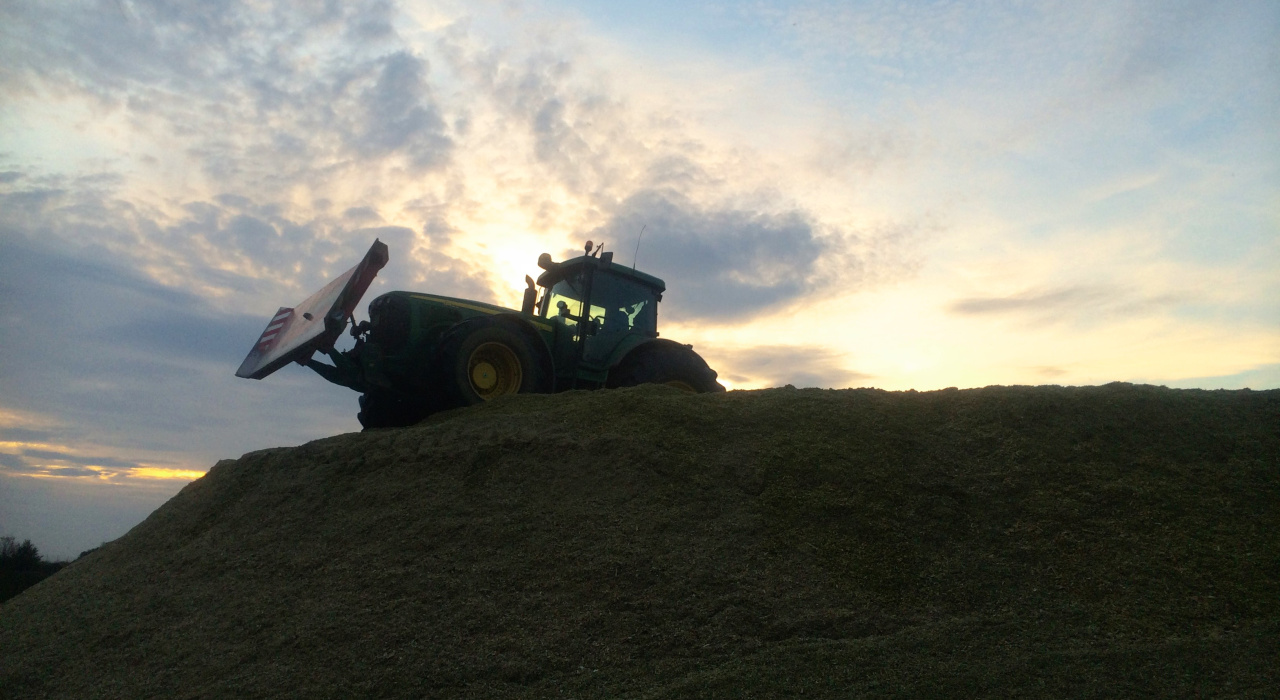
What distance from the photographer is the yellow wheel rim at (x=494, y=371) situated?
7.58 meters

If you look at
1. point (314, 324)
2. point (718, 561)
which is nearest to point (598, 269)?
point (314, 324)

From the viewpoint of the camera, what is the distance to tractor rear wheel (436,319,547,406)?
23.6ft

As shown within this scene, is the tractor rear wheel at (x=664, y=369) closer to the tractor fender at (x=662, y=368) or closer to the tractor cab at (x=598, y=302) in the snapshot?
the tractor fender at (x=662, y=368)

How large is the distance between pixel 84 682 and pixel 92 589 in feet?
4.96

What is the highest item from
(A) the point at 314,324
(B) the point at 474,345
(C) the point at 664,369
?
(A) the point at 314,324

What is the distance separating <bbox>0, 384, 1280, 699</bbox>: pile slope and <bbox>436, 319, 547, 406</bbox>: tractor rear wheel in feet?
2.44

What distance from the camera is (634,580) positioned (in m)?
4.27

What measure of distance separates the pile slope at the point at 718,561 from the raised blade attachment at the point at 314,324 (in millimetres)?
1169

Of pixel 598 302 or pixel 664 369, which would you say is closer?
pixel 664 369

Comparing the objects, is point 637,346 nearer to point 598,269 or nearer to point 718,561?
point 598,269

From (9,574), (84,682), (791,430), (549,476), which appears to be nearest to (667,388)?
(791,430)

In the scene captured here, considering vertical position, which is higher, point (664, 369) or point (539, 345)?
point (539, 345)

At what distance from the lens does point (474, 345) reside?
734 centimetres

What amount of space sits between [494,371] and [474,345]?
460 millimetres
